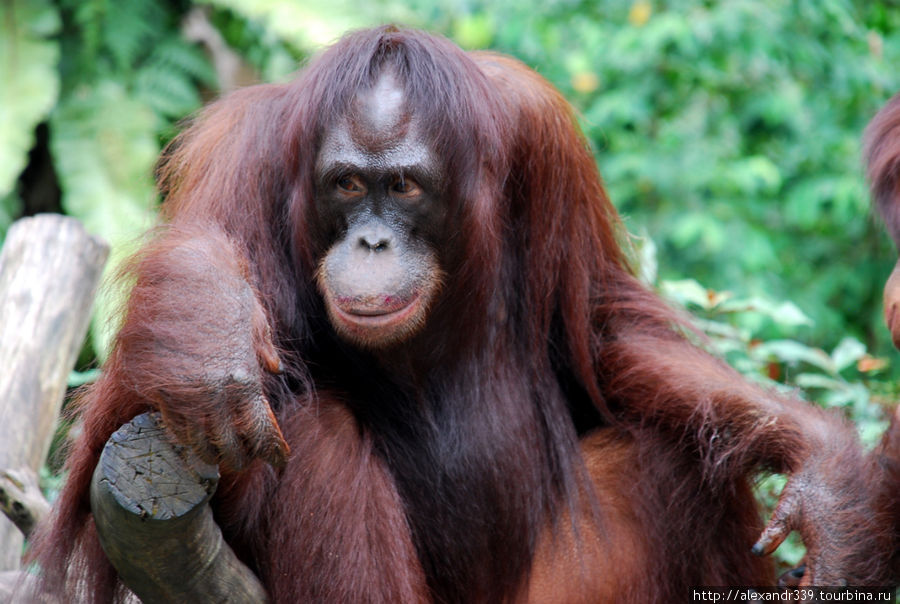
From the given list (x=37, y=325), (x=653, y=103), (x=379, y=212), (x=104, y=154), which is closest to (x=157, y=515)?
(x=379, y=212)

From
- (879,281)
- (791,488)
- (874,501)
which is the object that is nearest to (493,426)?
(791,488)

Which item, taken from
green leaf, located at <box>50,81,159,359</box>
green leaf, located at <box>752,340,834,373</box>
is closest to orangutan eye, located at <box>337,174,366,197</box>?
green leaf, located at <box>752,340,834,373</box>

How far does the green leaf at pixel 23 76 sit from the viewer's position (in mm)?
4953

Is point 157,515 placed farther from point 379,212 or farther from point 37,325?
point 37,325

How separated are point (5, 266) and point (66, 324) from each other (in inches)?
10.4

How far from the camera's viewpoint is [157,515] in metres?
1.89

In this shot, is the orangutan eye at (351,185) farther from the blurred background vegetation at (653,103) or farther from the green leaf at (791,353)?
the blurred background vegetation at (653,103)

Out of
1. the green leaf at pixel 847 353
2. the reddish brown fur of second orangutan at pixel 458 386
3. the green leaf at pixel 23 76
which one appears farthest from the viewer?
the green leaf at pixel 23 76

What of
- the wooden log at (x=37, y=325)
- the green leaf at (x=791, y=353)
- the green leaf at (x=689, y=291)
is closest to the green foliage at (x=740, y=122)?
the green leaf at (x=791, y=353)

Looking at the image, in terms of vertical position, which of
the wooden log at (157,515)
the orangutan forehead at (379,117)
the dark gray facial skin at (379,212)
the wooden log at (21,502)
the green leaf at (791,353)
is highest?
the orangutan forehead at (379,117)

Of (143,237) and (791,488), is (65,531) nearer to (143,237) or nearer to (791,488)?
(143,237)

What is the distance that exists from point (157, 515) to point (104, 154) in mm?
3714

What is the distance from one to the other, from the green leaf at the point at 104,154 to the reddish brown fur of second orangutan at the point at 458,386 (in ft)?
7.44

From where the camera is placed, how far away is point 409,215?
245 centimetres
